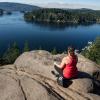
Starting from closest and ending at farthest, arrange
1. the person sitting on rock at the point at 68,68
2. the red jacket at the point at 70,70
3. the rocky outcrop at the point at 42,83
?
the rocky outcrop at the point at 42,83 → the person sitting on rock at the point at 68,68 → the red jacket at the point at 70,70

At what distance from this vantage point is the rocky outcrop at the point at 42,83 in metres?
9.96

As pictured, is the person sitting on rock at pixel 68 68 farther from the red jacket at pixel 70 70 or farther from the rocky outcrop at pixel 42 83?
the rocky outcrop at pixel 42 83

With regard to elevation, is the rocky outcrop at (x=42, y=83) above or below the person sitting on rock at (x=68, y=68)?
below

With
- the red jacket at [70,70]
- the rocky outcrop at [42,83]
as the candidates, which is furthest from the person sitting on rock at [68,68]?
the rocky outcrop at [42,83]

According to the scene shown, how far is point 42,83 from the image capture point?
11.3 metres

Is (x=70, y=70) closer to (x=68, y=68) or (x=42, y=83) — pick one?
(x=68, y=68)

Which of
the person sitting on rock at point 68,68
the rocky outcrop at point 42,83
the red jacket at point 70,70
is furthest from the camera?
the red jacket at point 70,70

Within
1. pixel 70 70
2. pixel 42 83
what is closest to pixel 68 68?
pixel 70 70

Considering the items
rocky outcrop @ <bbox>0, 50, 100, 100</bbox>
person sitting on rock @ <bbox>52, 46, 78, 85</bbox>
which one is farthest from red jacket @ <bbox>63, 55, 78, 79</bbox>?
rocky outcrop @ <bbox>0, 50, 100, 100</bbox>

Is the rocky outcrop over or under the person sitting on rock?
under

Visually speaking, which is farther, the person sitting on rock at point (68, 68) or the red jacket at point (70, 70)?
the red jacket at point (70, 70)

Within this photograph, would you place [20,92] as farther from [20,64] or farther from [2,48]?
[2,48]

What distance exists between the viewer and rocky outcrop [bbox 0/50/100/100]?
9.96 m

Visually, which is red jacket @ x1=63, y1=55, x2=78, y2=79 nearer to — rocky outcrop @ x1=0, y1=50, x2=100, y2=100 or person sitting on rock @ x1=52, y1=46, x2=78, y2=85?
person sitting on rock @ x1=52, y1=46, x2=78, y2=85
